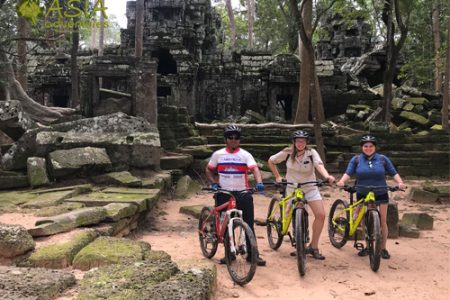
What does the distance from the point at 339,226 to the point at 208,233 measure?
209 centimetres

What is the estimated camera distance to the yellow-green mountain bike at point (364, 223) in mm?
5016

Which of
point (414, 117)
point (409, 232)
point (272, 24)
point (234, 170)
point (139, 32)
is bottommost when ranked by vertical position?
point (409, 232)

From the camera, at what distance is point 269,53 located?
22625 mm

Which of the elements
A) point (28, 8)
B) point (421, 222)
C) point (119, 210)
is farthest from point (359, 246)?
point (28, 8)

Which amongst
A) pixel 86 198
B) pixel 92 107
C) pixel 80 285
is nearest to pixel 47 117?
pixel 92 107

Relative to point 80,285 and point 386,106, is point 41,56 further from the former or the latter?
point 80,285

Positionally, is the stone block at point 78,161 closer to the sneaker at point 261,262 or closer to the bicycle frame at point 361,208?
the sneaker at point 261,262

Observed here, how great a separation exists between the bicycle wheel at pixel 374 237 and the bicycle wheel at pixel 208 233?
76.7 inches

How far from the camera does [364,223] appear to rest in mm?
5465

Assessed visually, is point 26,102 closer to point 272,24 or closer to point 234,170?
point 234,170

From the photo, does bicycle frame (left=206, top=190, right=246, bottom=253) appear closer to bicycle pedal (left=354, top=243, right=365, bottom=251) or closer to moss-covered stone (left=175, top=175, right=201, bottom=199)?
bicycle pedal (left=354, top=243, right=365, bottom=251)

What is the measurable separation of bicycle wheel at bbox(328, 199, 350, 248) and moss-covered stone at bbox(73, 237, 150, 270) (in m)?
2.87

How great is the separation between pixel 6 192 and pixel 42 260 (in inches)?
152

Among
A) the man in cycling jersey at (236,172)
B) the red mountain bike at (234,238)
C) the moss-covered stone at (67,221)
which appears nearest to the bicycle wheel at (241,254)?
the red mountain bike at (234,238)
